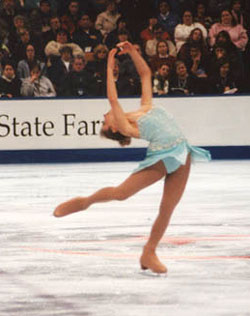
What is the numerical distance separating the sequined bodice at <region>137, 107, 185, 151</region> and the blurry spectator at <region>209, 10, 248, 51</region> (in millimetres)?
10292

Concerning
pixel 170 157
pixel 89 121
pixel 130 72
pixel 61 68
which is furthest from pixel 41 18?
pixel 170 157

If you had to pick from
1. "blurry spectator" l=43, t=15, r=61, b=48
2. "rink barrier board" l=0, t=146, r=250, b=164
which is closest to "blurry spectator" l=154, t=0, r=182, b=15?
"blurry spectator" l=43, t=15, r=61, b=48

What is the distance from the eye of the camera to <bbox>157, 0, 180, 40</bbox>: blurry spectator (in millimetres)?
15742

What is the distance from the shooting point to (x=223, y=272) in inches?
240

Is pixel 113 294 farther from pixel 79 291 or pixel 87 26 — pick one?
pixel 87 26

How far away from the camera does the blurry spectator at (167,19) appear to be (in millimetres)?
15742

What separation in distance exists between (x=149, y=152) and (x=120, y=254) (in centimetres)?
151

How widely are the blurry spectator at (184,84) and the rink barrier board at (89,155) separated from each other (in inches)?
39.7

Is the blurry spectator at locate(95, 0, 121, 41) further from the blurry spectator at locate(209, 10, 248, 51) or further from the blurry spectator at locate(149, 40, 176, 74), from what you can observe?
the blurry spectator at locate(209, 10, 248, 51)

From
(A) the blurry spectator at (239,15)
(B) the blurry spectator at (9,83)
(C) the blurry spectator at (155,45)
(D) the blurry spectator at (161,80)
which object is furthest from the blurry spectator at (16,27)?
(A) the blurry spectator at (239,15)

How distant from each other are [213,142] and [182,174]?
9958 millimetres

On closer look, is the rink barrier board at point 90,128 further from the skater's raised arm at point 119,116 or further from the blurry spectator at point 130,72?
the skater's raised arm at point 119,116

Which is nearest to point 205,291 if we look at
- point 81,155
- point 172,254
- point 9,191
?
point 172,254

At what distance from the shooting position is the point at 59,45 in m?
15.4
